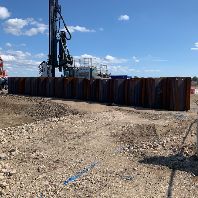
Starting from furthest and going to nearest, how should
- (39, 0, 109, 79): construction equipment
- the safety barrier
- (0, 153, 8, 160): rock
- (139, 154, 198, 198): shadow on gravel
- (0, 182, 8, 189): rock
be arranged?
(39, 0, 109, 79): construction equipment
the safety barrier
(0, 153, 8, 160): rock
(139, 154, 198, 198): shadow on gravel
(0, 182, 8, 189): rock

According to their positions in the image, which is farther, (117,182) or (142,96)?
(142,96)

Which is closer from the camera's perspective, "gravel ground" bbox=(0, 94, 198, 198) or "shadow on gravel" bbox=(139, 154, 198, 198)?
"gravel ground" bbox=(0, 94, 198, 198)

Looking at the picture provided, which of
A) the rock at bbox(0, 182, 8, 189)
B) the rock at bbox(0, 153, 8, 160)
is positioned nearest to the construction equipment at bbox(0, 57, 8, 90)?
the rock at bbox(0, 153, 8, 160)

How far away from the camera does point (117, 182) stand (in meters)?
8.56

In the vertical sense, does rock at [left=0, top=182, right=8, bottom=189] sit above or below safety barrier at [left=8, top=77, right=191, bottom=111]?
below

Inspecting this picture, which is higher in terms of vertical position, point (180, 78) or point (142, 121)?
point (180, 78)

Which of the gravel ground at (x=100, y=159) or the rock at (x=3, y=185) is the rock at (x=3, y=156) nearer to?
the gravel ground at (x=100, y=159)

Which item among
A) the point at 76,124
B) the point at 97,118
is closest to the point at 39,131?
the point at 76,124

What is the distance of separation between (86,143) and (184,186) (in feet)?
15.3

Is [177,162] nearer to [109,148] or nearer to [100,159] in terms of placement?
[100,159]

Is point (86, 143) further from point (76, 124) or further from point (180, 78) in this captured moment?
point (180, 78)

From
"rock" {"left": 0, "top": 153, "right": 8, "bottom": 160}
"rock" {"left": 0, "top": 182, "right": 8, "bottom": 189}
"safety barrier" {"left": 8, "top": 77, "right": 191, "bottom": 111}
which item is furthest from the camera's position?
"safety barrier" {"left": 8, "top": 77, "right": 191, "bottom": 111}

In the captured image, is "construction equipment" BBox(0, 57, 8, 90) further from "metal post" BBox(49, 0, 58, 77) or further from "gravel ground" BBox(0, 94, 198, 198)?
"gravel ground" BBox(0, 94, 198, 198)

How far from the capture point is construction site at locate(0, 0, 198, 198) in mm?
8297
